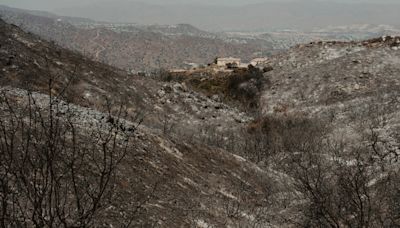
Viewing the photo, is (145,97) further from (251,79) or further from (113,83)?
(251,79)

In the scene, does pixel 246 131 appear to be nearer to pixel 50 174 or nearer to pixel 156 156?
pixel 156 156

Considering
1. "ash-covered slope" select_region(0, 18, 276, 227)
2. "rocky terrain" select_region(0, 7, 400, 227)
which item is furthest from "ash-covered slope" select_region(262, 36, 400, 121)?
"ash-covered slope" select_region(0, 18, 276, 227)

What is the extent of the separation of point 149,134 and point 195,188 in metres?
3.40

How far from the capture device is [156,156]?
1578 cm

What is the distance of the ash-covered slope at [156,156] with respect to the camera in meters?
12.4

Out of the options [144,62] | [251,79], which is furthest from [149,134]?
[144,62]

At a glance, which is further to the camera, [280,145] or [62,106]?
[280,145]

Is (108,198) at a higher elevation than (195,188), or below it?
higher

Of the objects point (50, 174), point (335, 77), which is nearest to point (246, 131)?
point (335, 77)

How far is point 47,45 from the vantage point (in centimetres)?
3488

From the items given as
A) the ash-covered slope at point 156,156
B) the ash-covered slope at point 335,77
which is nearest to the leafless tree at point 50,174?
the ash-covered slope at point 156,156

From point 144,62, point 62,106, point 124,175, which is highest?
point 62,106

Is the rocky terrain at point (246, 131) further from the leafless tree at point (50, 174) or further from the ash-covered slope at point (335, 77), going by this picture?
the leafless tree at point (50, 174)

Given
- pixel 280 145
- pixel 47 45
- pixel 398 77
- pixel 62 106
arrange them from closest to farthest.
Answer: pixel 62 106, pixel 280 145, pixel 47 45, pixel 398 77
